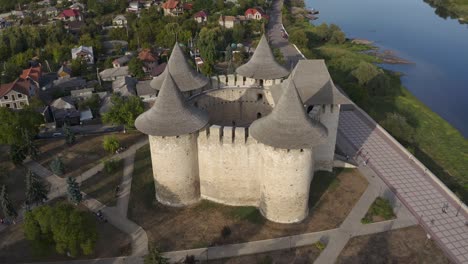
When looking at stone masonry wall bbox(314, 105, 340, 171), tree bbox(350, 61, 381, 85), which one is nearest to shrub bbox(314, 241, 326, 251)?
stone masonry wall bbox(314, 105, 340, 171)

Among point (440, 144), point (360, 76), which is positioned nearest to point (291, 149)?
point (440, 144)

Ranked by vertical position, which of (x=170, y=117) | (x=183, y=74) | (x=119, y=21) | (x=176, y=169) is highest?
(x=183, y=74)

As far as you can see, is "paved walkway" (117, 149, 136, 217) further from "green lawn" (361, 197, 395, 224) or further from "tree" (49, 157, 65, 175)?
"green lawn" (361, 197, 395, 224)

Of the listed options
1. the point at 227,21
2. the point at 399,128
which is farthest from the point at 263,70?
the point at 227,21

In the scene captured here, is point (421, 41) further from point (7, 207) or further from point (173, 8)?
point (7, 207)

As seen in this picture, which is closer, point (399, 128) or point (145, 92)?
point (399, 128)
